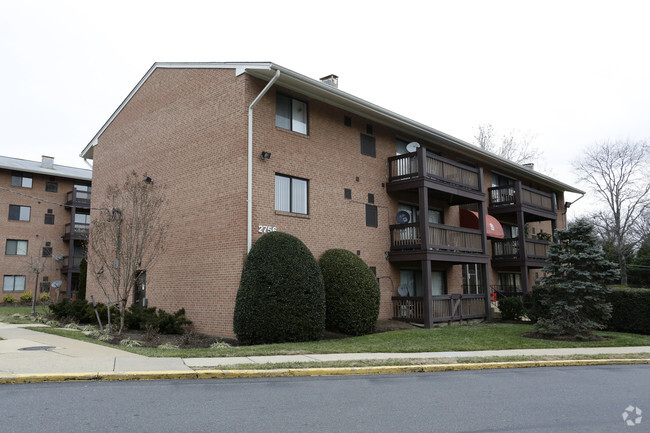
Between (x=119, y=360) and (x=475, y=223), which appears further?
(x=475, y=223)

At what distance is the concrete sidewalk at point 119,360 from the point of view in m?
8.02

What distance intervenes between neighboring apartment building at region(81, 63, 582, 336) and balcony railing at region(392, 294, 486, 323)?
5 cm

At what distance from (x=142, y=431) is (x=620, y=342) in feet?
46.7

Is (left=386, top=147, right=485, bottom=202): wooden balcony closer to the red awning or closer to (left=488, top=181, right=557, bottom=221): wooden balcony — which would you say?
the red awning

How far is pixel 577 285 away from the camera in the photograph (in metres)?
15.7

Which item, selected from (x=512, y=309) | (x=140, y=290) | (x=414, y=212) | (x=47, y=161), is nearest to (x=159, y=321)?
(x=140, y=290)

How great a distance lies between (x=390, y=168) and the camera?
20438 mm

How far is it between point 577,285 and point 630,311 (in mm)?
3903

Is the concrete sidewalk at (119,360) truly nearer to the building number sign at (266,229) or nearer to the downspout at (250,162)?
the downspout at (250,162)

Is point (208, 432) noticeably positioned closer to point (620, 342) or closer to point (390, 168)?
point (620, 342)

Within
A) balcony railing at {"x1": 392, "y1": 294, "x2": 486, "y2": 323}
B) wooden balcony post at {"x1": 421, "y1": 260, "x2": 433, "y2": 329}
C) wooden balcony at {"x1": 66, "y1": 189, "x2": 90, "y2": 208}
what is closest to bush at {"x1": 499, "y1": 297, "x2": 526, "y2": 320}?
balcony railing at {"x1": 392, "y1": 294, "x2": 486, "y2": 323}

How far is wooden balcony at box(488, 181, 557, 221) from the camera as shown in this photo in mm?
25766

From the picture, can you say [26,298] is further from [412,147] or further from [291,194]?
[412,147]

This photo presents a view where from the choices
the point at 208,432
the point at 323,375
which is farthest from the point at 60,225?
the point at 208,432
